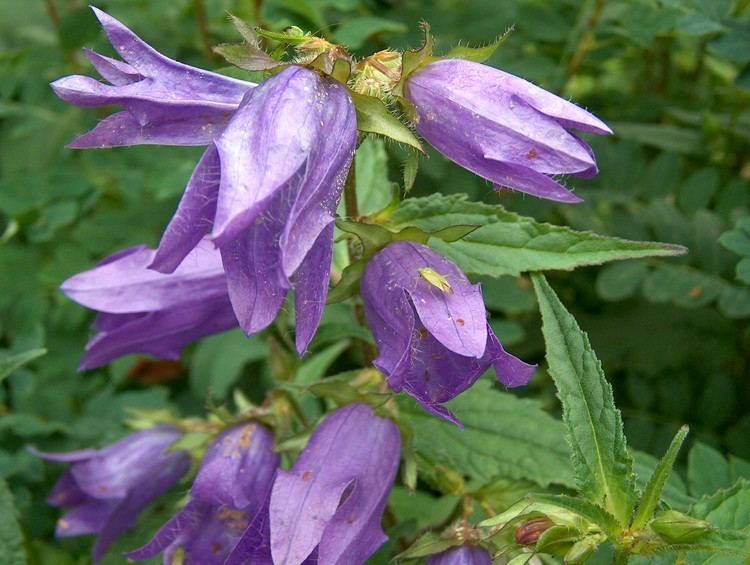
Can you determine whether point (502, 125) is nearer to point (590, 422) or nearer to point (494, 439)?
point (590, 422)

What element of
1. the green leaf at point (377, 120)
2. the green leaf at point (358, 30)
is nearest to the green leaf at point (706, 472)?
the green leaf at point (377, 120)

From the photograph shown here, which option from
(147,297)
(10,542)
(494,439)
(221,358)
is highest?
(147,297)

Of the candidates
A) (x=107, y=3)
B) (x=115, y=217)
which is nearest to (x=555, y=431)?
(x=115, y=217)

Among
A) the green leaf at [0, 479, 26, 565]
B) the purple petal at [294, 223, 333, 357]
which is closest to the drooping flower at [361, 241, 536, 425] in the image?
the purple petal at [294, 223, 333, 357]

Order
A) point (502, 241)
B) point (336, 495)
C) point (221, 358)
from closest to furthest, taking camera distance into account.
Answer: point (336, 495) < point (502, 241) < point (221, 358)

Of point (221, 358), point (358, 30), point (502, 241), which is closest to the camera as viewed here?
point (502, 241)

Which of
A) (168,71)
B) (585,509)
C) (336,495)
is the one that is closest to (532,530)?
(585,509)

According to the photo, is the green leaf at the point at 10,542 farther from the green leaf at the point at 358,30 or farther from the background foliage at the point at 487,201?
the green leaf at the point at 358,30

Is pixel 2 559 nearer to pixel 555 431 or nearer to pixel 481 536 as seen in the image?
pixel 481 536
